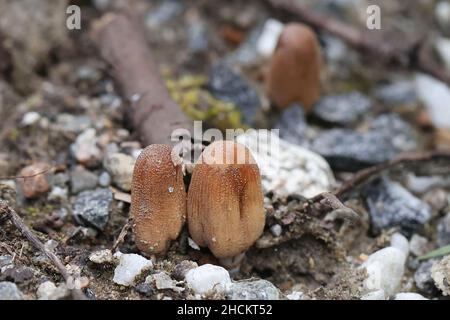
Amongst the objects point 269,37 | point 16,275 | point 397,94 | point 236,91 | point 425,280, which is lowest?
point 425,280

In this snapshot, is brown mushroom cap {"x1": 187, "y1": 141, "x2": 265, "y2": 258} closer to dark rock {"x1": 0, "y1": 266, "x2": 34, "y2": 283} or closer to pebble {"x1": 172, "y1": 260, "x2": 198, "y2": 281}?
pebble {"x1": 172, "y1": 260, "x2": 198, "y2": 281}

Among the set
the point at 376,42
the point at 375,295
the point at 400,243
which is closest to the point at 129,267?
the point at 375,295

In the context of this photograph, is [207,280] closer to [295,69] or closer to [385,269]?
[385,269]

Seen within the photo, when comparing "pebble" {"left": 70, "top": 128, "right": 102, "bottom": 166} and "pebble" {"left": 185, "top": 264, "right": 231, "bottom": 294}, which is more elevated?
"pebble" {"left": 70, "top": 128, "right": 102, "bottom": 166}

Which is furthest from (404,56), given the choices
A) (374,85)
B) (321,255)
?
(321,255)

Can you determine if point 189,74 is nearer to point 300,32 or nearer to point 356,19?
point 300,32

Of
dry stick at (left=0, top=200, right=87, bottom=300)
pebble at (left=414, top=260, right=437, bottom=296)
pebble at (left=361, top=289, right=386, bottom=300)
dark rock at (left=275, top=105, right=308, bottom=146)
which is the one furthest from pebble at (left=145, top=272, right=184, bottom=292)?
dark rock at (left=275, top=105, right=308, bottom=146)

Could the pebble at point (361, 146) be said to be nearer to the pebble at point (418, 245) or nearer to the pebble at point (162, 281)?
the pebble at point (418, 245)
